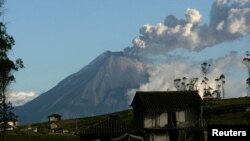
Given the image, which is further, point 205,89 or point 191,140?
point 205,89

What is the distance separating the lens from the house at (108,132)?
69.2m

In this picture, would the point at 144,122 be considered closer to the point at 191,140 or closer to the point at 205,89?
the point at 191,140

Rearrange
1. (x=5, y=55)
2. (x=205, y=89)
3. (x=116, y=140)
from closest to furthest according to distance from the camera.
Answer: (x=5, y=55)
(x=116, y=140)
(x=205, y=89)

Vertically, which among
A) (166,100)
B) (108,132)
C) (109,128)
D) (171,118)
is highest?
(166,100)

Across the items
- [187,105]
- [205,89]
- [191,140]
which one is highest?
[205,89]

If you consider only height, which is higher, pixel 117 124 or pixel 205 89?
pixel 205 89

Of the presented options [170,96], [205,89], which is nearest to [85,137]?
[170,96]

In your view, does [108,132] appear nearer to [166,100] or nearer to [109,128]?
[109,128]

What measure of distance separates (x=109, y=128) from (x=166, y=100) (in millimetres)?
14115

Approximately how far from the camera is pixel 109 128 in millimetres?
70062

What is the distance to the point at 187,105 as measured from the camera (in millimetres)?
80000

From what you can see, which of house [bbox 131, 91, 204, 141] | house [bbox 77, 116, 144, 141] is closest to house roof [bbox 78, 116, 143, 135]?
house [bbox 77, 116, 144, 141]

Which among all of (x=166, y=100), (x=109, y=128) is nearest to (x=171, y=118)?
(x=166, y=100)

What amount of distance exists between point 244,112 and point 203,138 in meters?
31.0
